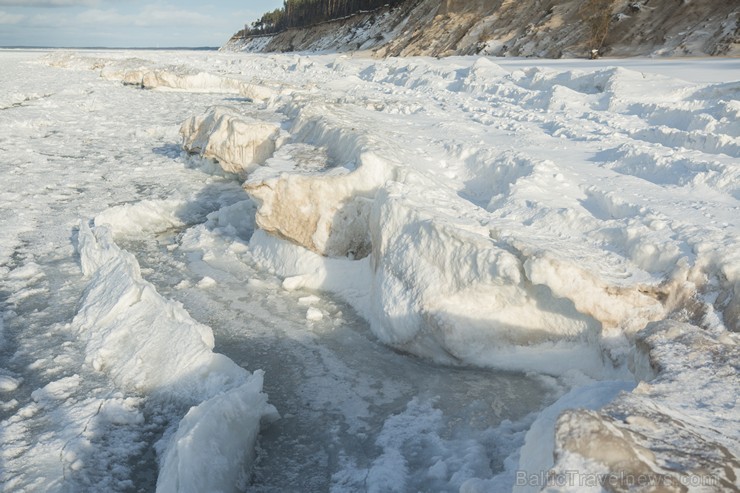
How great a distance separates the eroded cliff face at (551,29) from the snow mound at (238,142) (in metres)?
12.9

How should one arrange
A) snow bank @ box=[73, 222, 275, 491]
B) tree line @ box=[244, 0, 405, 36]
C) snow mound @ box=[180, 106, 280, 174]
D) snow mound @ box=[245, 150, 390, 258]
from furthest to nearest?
tree line @ box=[244, 0, 405, 36]
snow mound @ box=[180, 106, 280, 174]
snow mound @ box=[245, 150, 390, 258]
snow bank @ box=[73, 222, 275, 491]

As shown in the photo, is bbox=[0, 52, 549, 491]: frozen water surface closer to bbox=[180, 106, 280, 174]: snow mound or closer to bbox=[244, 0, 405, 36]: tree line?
bbox=[180, 106, 280, 174]: snow mound

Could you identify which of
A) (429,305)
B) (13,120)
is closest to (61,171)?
(13,120)

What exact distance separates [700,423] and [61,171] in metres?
10.5

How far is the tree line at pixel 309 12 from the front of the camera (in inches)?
1975

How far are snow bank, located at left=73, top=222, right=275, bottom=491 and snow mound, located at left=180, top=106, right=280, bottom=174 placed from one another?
3182 millimetres

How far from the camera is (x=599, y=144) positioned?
7.36m

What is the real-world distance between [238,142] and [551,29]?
17314 millimetres

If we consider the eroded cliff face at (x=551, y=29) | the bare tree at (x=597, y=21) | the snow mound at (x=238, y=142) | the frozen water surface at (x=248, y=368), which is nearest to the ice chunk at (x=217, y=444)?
the frozen water surface at (x=248, y=368)

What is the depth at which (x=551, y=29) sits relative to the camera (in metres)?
22.1

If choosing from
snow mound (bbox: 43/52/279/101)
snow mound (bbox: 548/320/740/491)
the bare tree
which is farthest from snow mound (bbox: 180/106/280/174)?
the bare tree

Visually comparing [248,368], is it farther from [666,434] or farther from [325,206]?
[666,434]

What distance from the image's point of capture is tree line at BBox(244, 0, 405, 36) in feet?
165

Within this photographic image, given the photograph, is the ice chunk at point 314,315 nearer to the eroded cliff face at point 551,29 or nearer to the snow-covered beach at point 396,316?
the snow-covered beach at point 396,316
